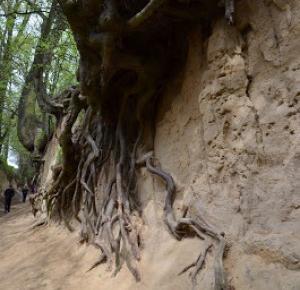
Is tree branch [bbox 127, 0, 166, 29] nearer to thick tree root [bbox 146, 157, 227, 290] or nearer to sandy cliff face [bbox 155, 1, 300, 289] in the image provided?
sandy cliff face [bbox 155, 1, 300, 289]

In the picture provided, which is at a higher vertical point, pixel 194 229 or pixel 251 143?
pixel 251 143

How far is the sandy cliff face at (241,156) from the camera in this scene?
3.14m

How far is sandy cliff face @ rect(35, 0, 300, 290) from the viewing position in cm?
314

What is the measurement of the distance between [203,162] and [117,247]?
1476mm

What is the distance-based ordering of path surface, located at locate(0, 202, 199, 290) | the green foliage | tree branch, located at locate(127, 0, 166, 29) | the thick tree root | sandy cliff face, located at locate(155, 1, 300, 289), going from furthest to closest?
1. the green foliage
2. tree branch, located at locate(127, 0, 166, 29)
3. path surface, located at locate(0, 202, 199, 290)
4. the thick tree root
5. sandy cliff face, located at locate(155, 1, 300, 289)

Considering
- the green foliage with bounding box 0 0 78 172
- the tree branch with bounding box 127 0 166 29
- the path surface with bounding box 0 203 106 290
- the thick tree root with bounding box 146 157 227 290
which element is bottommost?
the path surface with bounding box 0 203 106 290

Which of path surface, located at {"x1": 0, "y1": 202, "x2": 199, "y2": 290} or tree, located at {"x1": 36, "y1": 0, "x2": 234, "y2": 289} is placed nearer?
path surface, located at {"x1": 0, "y1": 202, "x2": 199, "y2": 290}

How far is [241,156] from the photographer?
366 centimetres

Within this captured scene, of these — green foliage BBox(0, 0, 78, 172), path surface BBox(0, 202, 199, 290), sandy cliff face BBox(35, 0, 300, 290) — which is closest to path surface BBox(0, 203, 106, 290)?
path surface BBox(0, 202, 199, 290)

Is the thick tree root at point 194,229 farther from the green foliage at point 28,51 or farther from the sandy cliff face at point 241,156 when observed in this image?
the green foliage at point 28,51

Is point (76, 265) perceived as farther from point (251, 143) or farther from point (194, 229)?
point (251, 143)

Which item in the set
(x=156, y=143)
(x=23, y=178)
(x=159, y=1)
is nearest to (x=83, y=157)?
(x=156, y=143)

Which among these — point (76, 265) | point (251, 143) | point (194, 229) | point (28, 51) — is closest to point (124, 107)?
point (76, 265)

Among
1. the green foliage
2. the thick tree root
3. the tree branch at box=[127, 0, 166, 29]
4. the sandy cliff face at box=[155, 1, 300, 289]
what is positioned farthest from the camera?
the green foliage
